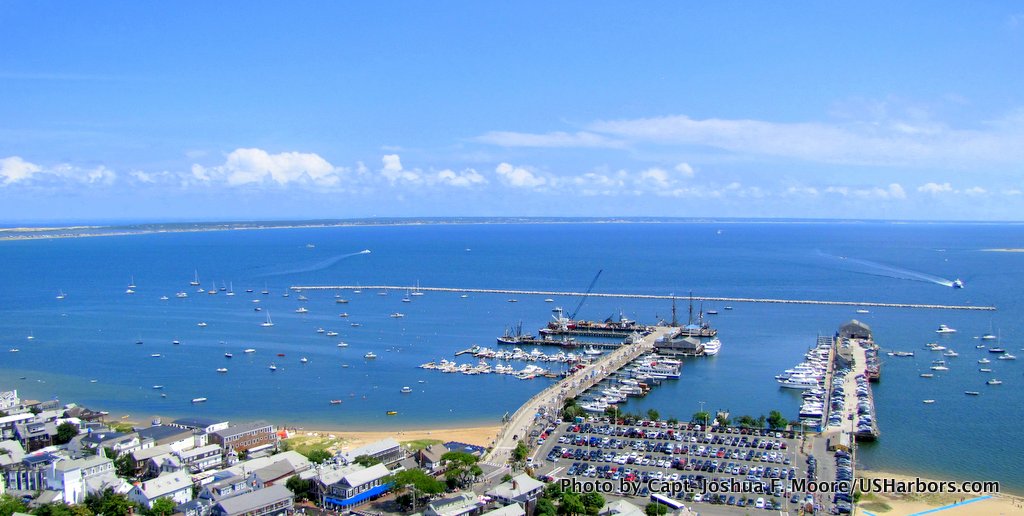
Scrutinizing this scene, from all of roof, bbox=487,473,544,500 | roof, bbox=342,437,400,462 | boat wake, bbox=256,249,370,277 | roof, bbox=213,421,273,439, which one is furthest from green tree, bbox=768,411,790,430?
boat wake, bbox=256,249,370,277

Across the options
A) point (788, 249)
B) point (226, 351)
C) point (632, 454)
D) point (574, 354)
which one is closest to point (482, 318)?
point (574, 354)

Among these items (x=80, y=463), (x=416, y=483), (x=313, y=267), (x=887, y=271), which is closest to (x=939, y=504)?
(x=416, y=483)

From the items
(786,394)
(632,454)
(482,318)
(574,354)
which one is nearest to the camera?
(632,454)

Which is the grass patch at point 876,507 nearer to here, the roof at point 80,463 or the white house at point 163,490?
the white house at point 163,490

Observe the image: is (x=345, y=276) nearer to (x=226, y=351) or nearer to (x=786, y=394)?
(x=226, y=351)

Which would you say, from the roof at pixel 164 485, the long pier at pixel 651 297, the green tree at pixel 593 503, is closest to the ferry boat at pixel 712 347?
the long pier at pixel 651 297

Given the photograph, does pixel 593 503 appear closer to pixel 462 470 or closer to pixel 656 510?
pixel 656 510
